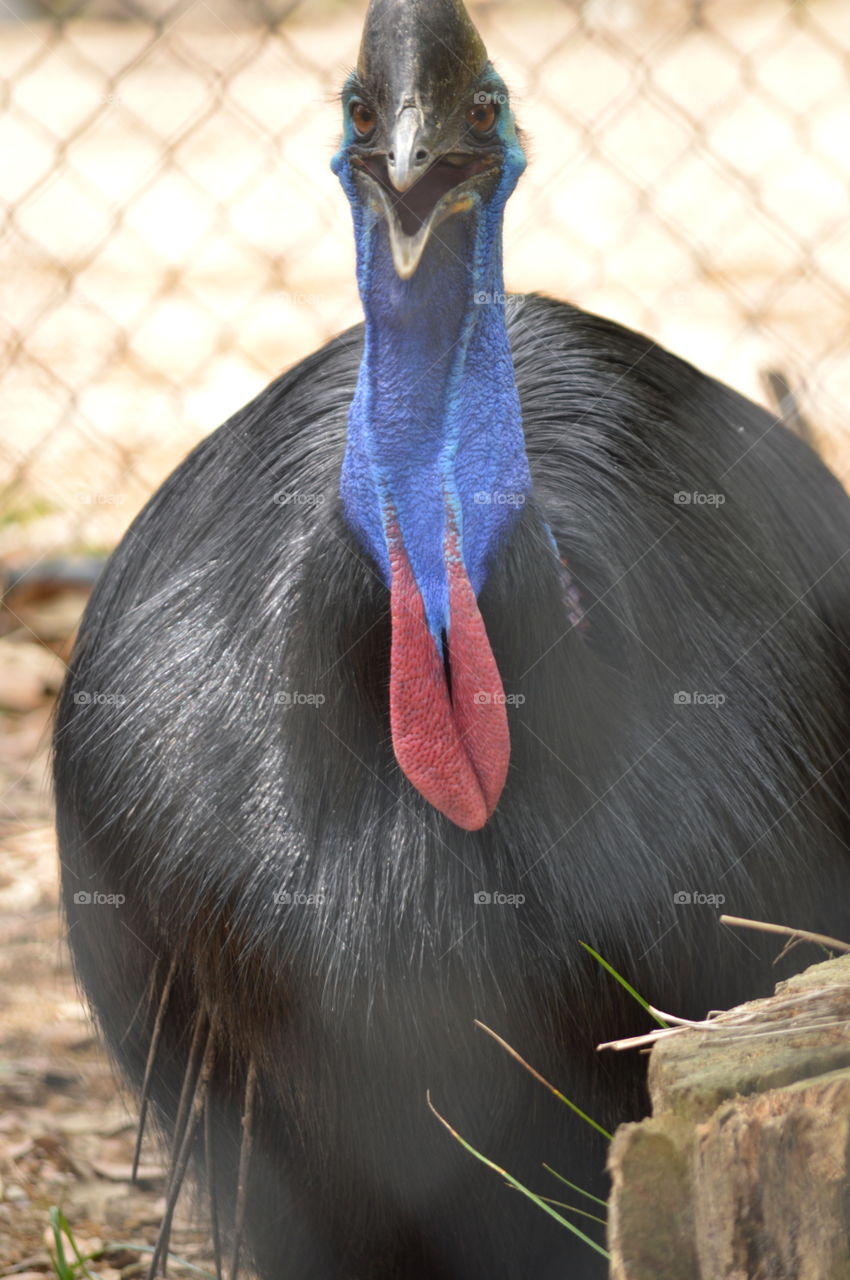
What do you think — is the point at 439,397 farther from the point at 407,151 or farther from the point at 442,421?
the point at 407,151

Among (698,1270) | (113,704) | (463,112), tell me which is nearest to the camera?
(698,1270)

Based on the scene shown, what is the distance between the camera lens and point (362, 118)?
182cm

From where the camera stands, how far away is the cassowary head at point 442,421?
71.3 inches

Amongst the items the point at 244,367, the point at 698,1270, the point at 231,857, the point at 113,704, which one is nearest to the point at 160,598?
the point at 113,704

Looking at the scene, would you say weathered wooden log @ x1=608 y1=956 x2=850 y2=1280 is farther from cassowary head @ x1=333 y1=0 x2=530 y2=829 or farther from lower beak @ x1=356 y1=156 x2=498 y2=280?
lower beak @ x1=356 y1=156 x2=498 y2=280

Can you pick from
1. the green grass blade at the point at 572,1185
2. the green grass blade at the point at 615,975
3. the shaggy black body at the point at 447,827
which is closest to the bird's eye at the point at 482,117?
the shaggy black body at the point at 447,827

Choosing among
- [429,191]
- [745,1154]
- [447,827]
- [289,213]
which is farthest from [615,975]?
[289,213]

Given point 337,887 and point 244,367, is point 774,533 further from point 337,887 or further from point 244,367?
point 244,367

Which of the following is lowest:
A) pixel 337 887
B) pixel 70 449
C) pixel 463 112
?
pixel 337 887

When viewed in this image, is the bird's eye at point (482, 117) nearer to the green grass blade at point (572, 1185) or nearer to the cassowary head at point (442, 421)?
the cassowary head at point (442, 421)

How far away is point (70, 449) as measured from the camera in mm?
4766

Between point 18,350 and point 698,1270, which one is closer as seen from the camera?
point 698,1270

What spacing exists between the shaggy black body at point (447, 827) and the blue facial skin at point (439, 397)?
5cm

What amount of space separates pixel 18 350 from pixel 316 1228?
9.15ft
